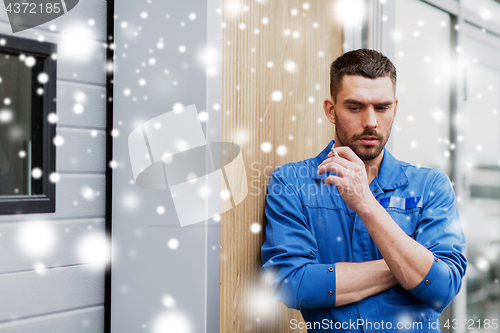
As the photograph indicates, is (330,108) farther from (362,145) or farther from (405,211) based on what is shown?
(405,211)

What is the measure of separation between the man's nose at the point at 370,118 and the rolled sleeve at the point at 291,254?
11.0 inches

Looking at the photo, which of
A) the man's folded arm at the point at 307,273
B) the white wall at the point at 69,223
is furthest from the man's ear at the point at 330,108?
the white wall at the point at 69,223

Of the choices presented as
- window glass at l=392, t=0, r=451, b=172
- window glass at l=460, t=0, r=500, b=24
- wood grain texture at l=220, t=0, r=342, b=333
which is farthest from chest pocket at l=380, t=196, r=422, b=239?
window glass at l=460, t=0, r=500, b=24

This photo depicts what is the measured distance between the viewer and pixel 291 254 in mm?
1040

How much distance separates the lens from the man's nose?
1.14 meters

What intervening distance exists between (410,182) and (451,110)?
121 cm

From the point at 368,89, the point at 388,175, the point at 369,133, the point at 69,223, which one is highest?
the point at 368,89

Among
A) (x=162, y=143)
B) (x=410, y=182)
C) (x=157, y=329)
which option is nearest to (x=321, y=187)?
(x=410, y=182)

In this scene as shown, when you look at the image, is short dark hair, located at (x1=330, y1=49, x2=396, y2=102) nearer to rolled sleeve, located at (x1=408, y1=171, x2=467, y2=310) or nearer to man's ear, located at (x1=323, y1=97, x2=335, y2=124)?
man's ear, located at (x1=323, y1=97, x2=335, y2=124)

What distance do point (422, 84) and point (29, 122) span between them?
190 centimetres

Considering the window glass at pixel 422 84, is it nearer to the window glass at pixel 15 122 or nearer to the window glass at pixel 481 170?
the window glass at pixel 481 170

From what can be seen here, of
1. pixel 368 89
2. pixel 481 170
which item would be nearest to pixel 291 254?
pixel 368 89

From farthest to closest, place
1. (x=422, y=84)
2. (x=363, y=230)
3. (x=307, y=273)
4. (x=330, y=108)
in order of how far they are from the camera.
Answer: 1. (x=422, y=84)
2. (x=330, y=108)
3. (x=363, y=230)
4. (x=307, y=273)

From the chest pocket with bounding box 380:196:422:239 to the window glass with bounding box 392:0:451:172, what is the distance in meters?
0.62
